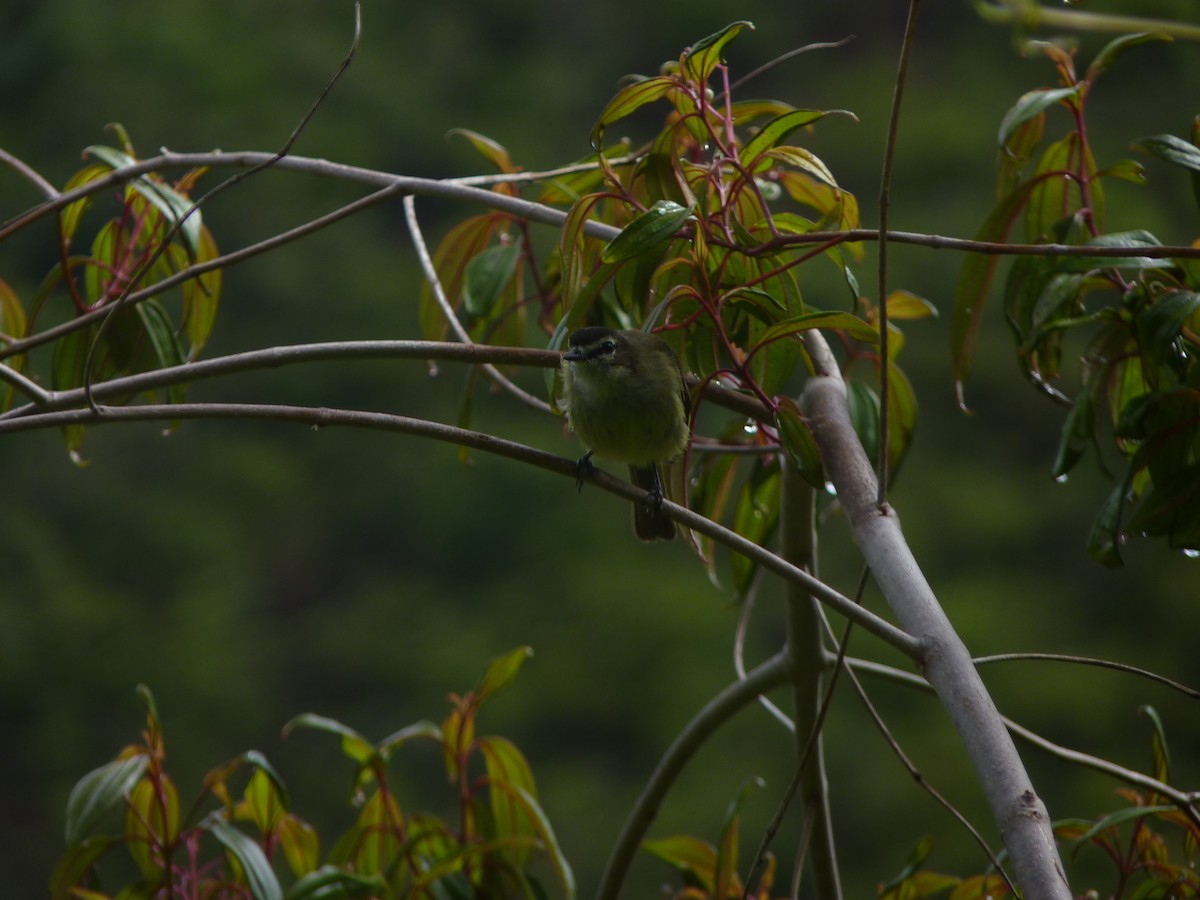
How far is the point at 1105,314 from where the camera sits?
171cm

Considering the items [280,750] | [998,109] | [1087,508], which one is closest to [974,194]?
[998,109]

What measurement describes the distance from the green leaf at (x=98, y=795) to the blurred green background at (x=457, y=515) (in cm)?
559

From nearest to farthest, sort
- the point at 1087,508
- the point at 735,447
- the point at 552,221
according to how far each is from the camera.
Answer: the point at 552,221 < the point at 735,447 < the point at 1087,508

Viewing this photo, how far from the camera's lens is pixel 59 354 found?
2256 mm

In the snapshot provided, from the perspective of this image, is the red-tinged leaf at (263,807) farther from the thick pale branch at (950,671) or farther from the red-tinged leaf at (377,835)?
the thick pale branch at (950,671)

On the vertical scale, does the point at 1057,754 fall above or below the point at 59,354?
below

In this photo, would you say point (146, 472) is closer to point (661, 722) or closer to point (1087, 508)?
point (661, 722)

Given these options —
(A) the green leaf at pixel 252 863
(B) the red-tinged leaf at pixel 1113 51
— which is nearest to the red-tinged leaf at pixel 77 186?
(A) the green leaf at pixel 252 863

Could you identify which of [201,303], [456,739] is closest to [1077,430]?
[456,739]

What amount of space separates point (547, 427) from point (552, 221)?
7.38 metres

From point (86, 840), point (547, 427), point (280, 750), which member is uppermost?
point (86, 840)

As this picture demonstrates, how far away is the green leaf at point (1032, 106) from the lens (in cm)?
180

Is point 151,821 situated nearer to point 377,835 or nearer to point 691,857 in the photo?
point 377,835

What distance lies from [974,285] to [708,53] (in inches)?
21.9
